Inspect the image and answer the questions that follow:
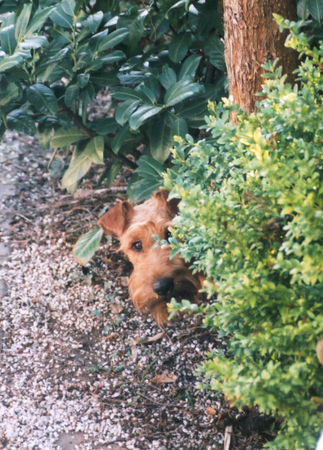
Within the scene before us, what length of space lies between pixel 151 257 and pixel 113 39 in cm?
112

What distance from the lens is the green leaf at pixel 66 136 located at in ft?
13.0

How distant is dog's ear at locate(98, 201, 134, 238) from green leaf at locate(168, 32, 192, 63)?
0.83 metres

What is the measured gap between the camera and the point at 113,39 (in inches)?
136

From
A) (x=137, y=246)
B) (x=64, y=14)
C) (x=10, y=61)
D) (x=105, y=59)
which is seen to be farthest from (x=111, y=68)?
(x=137, y=246)

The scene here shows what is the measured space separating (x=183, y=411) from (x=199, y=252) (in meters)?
0.98

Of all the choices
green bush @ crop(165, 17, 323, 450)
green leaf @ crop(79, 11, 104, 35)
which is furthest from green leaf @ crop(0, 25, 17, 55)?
green bush @ crop(165, 17, 323, 450)

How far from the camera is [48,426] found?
3242 millimetres

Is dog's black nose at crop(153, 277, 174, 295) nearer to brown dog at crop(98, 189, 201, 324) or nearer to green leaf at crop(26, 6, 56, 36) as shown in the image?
brown dog at crop(98, 189, 201, 324)

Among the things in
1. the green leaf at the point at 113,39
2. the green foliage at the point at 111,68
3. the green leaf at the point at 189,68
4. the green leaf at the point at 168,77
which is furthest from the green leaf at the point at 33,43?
the green leaf at the point at 189,68

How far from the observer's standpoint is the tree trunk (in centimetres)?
293

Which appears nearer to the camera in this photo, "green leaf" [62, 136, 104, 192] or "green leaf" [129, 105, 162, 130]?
"green leaf" [129, 105, 162, 130]

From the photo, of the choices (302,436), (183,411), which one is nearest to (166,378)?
(183,411)

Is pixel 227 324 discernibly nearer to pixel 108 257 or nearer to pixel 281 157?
pixel 281 157

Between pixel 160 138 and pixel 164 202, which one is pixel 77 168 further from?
pixel 164 202
